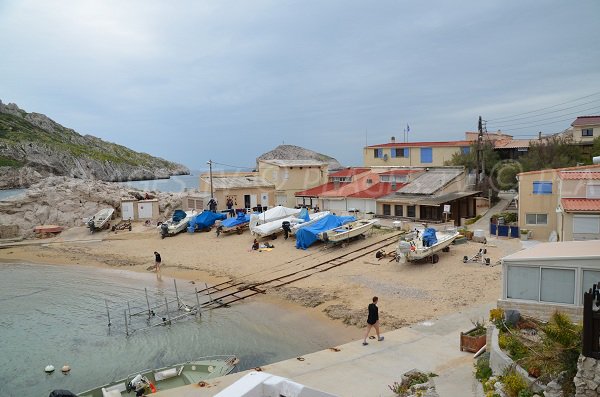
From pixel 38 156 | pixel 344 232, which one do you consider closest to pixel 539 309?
pixel 344 232

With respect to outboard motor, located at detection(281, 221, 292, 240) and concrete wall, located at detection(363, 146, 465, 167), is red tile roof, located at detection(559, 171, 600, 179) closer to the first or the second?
outboard motor, located at detection(281, 221, 292, 240)

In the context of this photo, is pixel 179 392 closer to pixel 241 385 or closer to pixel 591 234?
pixel 241 385

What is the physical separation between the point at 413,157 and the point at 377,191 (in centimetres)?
1649

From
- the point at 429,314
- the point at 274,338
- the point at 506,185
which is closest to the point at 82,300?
the point at 274,338

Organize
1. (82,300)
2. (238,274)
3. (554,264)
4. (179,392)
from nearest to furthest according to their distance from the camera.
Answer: (554,264)
(179,392)
(82,300)
(238,274)

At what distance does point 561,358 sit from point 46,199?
53.8m

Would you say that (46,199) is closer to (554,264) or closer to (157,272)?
(157,272)

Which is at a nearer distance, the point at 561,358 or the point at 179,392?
the point at 561,358

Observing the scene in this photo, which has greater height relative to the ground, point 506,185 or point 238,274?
point 506,185

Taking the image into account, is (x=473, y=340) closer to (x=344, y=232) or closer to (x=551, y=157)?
(x=344, y=232)

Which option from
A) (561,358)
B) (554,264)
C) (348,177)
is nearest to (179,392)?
(561,358)


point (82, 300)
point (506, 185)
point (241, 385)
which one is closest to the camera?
point (241, 385)

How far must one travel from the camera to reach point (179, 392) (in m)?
13.9

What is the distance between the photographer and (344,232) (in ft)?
109
